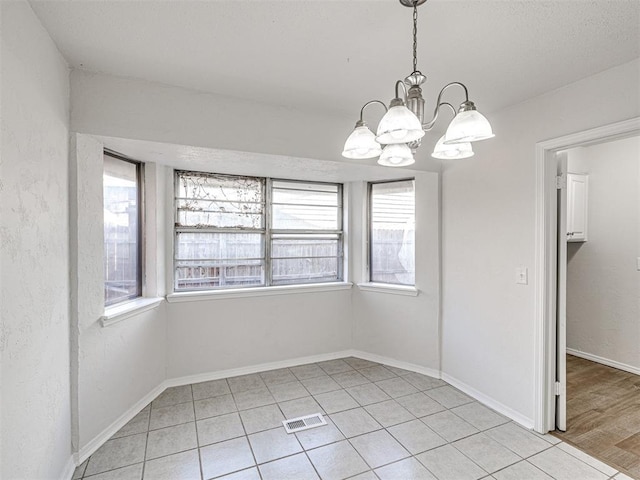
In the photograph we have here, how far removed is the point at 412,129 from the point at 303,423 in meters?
2.22

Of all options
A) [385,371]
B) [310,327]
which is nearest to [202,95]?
[310,327]

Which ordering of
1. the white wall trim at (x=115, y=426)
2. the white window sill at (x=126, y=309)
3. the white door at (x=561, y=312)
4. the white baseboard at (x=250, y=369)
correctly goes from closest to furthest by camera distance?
1. the white wall trim at (x=115, y=426)
2. the white window sill at (x=126, y=309)
3. the white door at (x=561, y=312)
4. the white baseboard at (x=250, y=369)

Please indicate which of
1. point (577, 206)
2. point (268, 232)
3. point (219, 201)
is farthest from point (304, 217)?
point (577, 206)

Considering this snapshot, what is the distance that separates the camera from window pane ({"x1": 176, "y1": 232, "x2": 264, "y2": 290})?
3.23 m

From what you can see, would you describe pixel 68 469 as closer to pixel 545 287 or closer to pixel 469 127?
pixel 469 127

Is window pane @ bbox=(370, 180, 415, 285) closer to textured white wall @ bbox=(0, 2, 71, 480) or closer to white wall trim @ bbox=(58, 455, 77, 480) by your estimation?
textured white wall @ bbox=(0, 2, 71, 480)

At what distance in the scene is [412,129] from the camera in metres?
1.13

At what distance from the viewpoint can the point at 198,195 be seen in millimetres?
3281

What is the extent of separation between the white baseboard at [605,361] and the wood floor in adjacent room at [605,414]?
0.19 ft

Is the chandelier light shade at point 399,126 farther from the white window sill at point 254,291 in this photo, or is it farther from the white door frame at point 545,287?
the white window sill at point 254,291

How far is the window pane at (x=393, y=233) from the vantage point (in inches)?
138

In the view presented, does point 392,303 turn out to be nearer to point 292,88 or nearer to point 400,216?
point 400,216

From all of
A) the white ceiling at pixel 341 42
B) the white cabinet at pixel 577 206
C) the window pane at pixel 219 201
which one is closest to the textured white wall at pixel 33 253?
the white ceiling at pixel 341 42

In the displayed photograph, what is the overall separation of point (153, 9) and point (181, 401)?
2.73m
